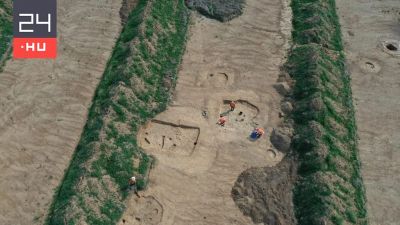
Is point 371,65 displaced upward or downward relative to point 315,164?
upward

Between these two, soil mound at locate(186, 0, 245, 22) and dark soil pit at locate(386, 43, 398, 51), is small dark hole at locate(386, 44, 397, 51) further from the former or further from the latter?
soil mound at locate(186, 0, 245, 22)

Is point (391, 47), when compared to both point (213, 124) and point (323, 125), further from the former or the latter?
point (213, 124)

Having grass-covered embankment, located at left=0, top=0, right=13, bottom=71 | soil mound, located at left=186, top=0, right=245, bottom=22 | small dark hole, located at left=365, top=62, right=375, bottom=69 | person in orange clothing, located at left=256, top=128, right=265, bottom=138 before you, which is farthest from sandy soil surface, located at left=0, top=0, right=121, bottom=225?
small dark hole, located at left=365, top=62, right=375, bottom=69

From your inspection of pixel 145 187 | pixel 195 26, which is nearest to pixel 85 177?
pixel 145 187

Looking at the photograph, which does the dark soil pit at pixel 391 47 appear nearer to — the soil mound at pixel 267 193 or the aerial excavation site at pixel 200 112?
the aerial excavation site at pixel 200 112

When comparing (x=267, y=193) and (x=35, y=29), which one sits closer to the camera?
(x=267, y=193)

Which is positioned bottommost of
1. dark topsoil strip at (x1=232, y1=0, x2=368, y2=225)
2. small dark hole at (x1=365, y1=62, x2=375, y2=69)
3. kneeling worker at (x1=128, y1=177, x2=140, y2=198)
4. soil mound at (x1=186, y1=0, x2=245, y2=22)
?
kneeling worker at (x1=128, y1=177, x2=140, y2=198)

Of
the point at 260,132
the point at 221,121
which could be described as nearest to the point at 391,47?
the point at 260,132

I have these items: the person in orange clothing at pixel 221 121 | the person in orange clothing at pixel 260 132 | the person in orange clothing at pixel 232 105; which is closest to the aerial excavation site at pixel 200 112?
the person in orange clothing at pixel 260 132
